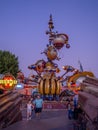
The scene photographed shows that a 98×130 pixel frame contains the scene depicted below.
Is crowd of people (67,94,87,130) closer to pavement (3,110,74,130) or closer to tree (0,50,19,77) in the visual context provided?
pavement (3,110,74,130)

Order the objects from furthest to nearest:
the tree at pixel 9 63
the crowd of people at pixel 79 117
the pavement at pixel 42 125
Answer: the tree at pixel 9 63 < the pavement at pixel 42 125 < the crowd of people at pixel 79 117

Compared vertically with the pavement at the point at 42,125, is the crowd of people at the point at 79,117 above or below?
above

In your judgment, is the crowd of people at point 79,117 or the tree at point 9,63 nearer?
the crowd of people at point 79,117

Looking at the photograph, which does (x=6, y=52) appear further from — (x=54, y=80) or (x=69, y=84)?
(x=54, y=80)

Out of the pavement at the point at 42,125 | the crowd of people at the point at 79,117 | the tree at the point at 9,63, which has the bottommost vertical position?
the pavement at the point at 42,125

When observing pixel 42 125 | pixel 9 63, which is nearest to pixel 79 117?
pixel 42 125

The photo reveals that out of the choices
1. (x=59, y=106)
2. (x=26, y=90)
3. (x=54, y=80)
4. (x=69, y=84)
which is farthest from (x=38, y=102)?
(x=26, y=90)

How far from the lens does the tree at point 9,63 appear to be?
55.6 metres

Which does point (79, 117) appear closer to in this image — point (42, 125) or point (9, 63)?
point (42, 125)

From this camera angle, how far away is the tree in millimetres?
55625

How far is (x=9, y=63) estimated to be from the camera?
184 feet

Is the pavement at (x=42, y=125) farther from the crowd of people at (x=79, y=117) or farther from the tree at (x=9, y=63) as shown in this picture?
the tree at (x=9, y=63)

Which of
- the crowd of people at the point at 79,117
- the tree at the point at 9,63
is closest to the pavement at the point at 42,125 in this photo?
the crowd of people at the point at 79,117

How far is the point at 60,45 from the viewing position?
116ft
